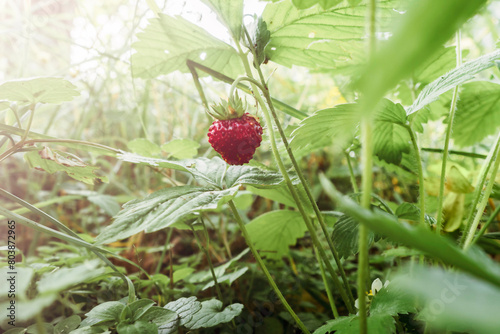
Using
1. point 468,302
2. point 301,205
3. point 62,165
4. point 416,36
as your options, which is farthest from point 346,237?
point 62,165

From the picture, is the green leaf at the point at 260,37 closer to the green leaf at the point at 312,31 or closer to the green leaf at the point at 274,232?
the green leaf at the point at 312,31

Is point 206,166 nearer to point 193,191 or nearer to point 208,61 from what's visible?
point 193,191

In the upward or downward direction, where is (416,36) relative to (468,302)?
upward

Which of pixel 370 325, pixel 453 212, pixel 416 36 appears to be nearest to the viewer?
pixel 416 36

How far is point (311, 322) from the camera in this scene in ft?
2.62

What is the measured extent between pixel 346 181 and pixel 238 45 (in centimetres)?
133

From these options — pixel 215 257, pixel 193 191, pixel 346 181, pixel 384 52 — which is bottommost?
pixel 215 257

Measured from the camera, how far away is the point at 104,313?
56cm

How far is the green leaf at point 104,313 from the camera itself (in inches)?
21.7

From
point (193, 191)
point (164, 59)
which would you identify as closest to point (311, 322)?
point (193, 191)

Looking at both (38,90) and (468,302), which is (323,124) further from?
(38,90)

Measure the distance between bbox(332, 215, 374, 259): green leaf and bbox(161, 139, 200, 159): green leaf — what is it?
473mm

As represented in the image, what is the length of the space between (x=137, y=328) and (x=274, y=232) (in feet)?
1.74

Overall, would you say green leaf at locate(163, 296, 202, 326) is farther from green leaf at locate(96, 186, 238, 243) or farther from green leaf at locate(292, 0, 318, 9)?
green leaf at locate(292, 0, 318, 9)
